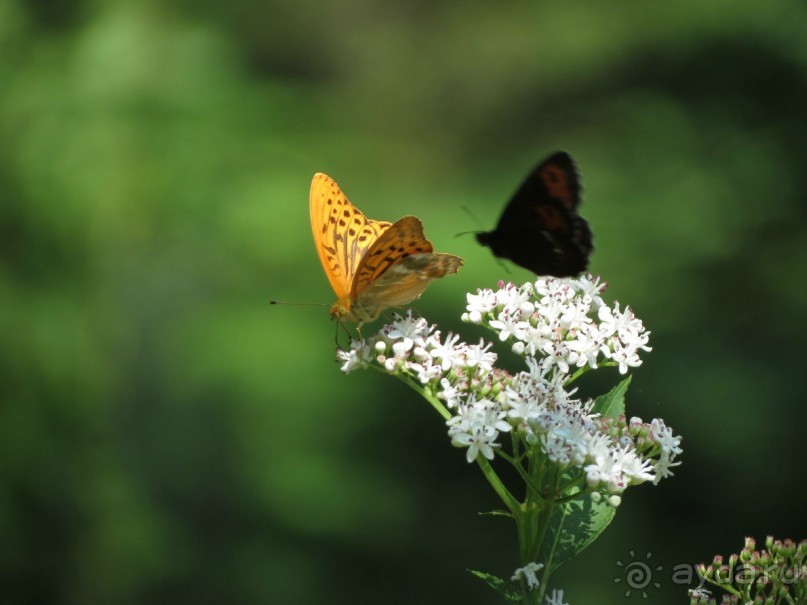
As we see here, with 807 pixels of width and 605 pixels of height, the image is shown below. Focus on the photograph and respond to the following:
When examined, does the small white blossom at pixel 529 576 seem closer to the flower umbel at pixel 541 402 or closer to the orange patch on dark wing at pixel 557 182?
the flower umbel at pixel 541 402

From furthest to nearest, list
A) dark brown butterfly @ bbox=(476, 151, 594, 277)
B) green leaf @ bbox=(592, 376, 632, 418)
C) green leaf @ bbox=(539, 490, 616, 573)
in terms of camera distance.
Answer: dark brown butterfly @ bbox=(476, 151, 594, 277) < green leaf @ bbox=(592, 376, 632, 418) < green leaf @ bbox=(539, 490, 616, 573)

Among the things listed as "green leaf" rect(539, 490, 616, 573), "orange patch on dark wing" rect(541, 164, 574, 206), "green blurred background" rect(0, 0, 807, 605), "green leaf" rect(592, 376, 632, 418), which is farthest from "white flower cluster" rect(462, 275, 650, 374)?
"green blurred background" rect(0, 0, 807, 605)

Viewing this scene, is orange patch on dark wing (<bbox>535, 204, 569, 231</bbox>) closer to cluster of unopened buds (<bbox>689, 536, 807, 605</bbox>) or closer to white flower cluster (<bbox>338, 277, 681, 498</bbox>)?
white flower cluster (<bbox>338, 277, 681, 498</bbox>)

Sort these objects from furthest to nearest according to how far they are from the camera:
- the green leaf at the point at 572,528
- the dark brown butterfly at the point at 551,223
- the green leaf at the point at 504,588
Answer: the dark brown butterfly at the point at 551,223 < the green leaf at the point at 572,528 < the green leaf at the point at 504,588

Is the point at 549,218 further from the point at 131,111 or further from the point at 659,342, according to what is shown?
the point at 131,111

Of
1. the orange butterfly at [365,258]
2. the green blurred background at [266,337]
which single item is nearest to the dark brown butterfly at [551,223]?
the orange butterfly at [365,258]

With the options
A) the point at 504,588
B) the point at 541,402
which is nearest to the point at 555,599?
the point at 504,588

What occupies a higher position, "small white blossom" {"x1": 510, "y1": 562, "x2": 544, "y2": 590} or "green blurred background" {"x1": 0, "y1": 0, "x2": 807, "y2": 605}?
"green blurred background" {"x1": 0, "y1": 0, "x2": 807, "y2": 605}

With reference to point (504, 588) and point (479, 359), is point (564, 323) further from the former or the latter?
point (504, 588)
